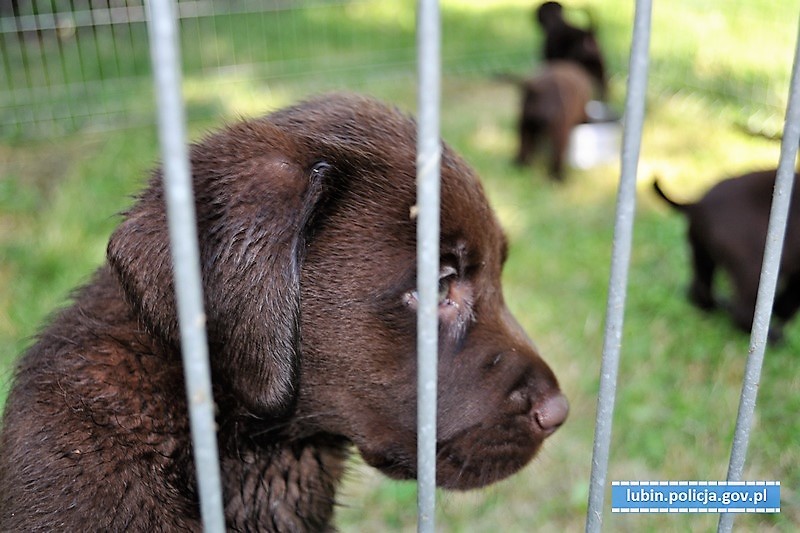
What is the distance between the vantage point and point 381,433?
201cm

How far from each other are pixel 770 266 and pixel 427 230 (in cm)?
73

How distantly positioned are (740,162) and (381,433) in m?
5.05

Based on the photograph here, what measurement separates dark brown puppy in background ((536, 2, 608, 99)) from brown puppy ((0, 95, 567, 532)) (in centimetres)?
538

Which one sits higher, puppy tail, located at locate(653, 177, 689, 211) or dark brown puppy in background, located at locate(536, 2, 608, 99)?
dark brown puppy in background, located at locate(536, 2, 608, 99)

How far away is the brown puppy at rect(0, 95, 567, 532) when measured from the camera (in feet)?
5.65

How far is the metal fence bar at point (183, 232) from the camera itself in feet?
3.21

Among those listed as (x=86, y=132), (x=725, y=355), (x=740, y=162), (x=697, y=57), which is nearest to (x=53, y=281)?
(x=86, y=132)

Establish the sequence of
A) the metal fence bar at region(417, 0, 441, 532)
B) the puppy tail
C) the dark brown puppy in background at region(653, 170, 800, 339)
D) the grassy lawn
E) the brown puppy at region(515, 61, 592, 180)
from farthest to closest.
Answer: the brown puppy at region(515, 61, 592, 180) → the puppy tail → the dark brown puppy in background at region(653, 170, 800, 339) → the grassy lawn → the metal fence bar at region(417, 0, 441, 532)

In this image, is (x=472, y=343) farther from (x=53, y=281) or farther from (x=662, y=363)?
(x=53, y=281)

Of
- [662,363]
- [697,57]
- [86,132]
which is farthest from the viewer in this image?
[697,57]

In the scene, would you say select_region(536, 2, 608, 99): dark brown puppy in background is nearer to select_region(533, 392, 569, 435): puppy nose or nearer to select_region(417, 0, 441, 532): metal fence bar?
select_region(533, 392, 569, 435): puppy nose

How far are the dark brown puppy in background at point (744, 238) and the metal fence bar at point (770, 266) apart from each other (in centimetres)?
258

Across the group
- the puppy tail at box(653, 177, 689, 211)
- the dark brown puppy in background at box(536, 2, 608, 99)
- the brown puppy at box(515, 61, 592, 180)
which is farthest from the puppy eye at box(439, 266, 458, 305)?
the dark brown puppy in background at box(536, 2, 608, 99)

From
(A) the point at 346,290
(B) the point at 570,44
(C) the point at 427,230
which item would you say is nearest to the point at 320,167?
(A) the point at 346,290
